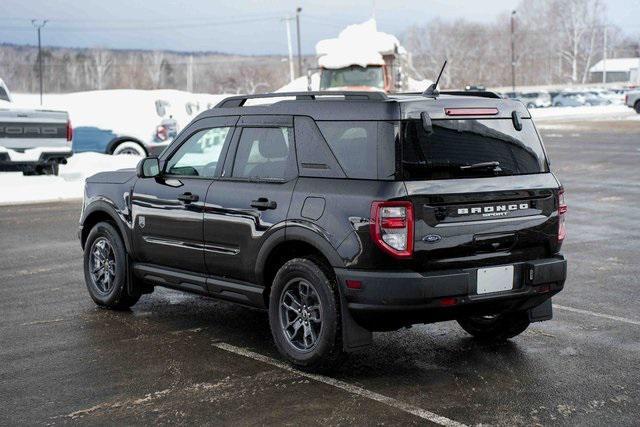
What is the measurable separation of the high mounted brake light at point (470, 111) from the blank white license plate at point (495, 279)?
100 cm

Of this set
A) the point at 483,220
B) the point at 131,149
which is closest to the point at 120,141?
the point at 131,149

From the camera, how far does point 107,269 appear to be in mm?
8273

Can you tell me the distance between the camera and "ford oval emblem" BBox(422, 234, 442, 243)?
5723 millimetres

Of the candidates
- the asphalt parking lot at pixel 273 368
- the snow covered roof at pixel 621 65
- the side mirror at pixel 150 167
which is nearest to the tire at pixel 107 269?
the asphalt parking lot at pixel 273 368

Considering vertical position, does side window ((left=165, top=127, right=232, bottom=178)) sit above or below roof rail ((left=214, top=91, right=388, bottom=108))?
below

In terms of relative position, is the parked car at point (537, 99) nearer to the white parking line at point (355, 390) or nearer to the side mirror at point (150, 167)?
the side mirror at point (150, 167)

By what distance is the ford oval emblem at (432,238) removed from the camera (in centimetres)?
572

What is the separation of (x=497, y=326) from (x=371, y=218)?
1.73 m

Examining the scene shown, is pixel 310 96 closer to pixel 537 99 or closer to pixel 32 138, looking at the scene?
pixel 32 138

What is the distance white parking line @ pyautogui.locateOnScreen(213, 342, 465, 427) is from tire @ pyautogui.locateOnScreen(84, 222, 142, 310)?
142 cm

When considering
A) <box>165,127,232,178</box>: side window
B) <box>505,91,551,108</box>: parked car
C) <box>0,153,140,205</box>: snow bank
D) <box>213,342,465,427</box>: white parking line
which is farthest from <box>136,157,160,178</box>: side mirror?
<box>505,91,551,108</box>: parked car

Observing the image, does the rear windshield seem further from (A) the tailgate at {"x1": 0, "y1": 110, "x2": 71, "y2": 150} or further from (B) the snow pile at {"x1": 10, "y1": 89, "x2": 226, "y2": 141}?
(B) the snow pile at {"x1": 10, "y1": 89, "x2": 226, "y2": 141}

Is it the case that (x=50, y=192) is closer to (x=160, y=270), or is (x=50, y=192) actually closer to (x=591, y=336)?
(x=160, y=270)

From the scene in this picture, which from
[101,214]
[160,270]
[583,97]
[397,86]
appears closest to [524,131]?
[160,270]
